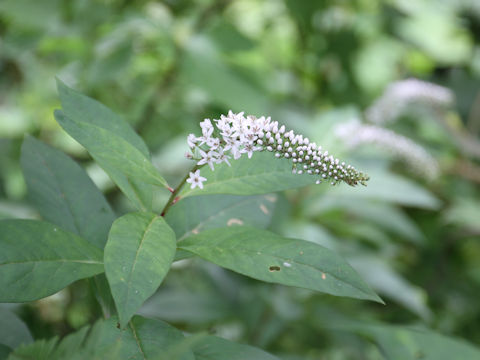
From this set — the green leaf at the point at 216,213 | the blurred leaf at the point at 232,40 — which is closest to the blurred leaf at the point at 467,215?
the blurred leaf at the point at 232,40

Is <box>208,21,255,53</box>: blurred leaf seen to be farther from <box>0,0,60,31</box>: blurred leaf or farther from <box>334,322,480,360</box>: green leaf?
<box>334,322,480,360</box>: green leaf

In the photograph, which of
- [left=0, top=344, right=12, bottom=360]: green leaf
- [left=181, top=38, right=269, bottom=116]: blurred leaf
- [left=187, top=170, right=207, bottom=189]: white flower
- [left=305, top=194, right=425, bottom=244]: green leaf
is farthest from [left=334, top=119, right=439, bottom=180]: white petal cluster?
[left=0, top=344, right=12, bottom=360]: green leaf

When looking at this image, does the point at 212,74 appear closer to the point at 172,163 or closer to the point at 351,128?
the point at 172,163

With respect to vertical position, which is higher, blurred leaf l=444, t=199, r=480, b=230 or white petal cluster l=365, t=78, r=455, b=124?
white petal cluster l=365, t=78, r=455, b=124

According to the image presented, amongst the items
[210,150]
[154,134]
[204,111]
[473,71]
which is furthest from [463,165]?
[210,150]

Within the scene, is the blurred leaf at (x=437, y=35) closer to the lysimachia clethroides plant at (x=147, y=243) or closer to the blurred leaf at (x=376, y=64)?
the blurred leaf at (x=376, y=64)

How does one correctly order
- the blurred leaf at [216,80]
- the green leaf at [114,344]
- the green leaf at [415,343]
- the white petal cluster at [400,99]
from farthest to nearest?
the white petal cluster at [400,99] → the blurred leaf at [216,80] → the green leaf at [415,343] → the green leaf at [114,344]

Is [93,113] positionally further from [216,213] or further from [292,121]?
[292,121]

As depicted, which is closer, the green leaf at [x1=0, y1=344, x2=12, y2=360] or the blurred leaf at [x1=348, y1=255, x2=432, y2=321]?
the green leaf at [x1=0, y1=344, x2=12, y2=360]
